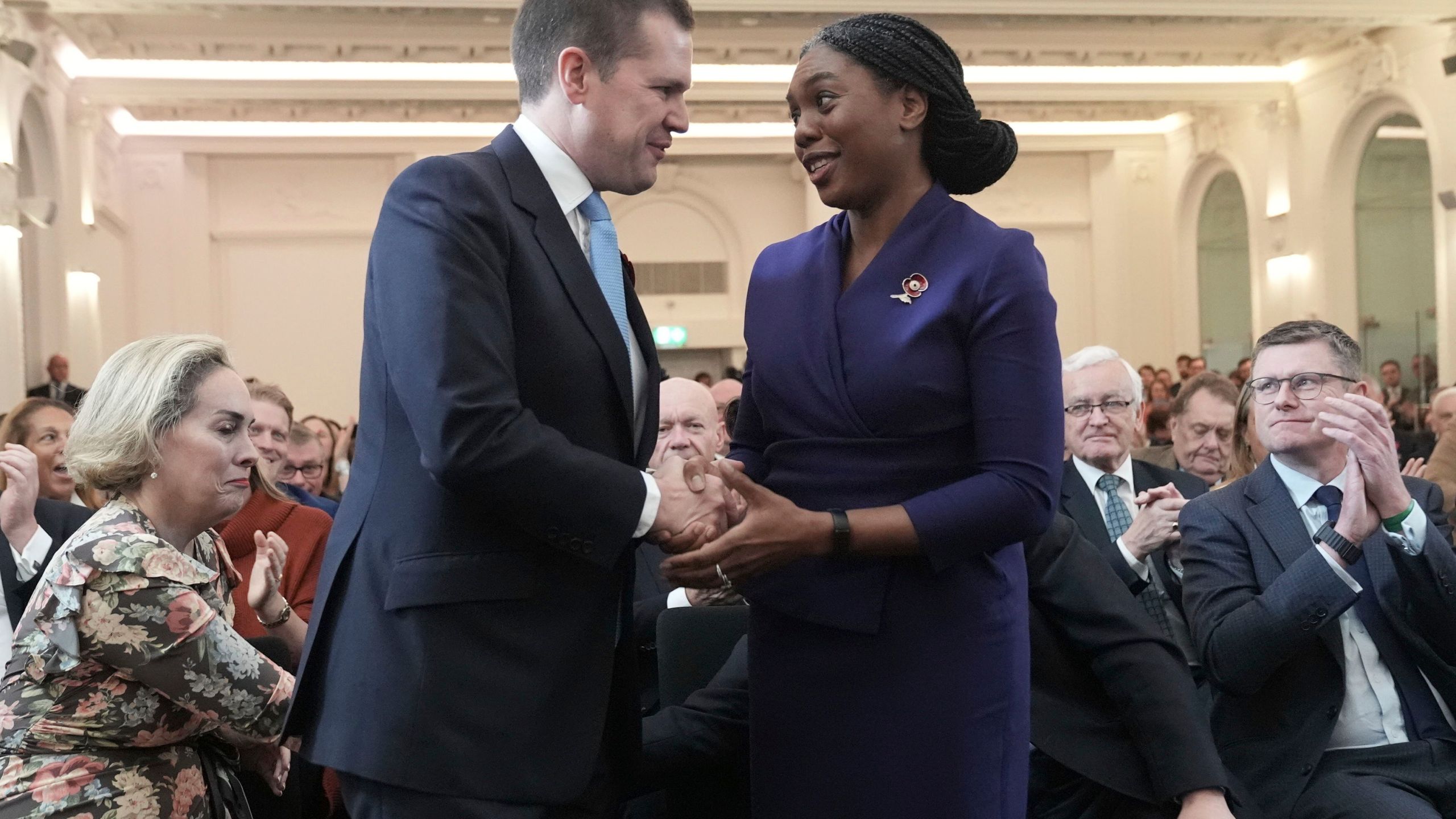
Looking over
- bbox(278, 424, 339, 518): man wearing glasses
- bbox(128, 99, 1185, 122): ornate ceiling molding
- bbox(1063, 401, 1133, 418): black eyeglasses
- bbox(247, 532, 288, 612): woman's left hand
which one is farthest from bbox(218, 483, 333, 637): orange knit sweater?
bbox(128, 99, 1185, 122): ornate ceiling molding

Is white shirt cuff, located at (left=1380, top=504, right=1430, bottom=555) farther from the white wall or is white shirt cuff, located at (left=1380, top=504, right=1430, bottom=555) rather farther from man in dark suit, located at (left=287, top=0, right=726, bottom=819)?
the white wall

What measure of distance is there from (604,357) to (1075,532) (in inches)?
45.8

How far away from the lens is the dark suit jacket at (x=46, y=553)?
12.0 feet

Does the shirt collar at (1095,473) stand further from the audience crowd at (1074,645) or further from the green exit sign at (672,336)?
the green exit sign at (672,336)

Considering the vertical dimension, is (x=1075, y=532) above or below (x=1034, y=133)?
below

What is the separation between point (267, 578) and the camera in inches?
97.6

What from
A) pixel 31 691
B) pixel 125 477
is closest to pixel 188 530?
pixel 125 477

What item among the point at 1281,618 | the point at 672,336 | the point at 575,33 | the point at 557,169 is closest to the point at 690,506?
the point at 557,169

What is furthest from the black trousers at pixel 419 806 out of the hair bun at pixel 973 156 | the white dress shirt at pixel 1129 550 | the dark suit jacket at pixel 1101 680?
the white dress shirt at pixel 1129 550

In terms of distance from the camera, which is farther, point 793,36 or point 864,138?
point 793,36

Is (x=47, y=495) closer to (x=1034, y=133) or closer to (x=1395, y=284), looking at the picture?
(x=1395, y=284)

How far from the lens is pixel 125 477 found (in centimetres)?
214

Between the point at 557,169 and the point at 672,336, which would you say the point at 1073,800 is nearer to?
the point at 557,169

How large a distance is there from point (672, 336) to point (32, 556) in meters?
14.5
